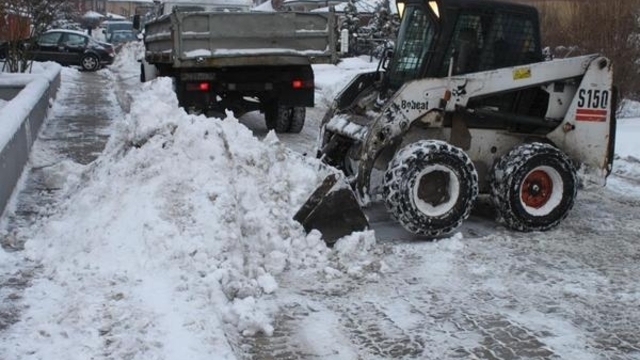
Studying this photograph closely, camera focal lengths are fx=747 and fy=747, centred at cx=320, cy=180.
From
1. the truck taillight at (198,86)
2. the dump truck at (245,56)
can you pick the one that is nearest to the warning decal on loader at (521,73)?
the dump truck at (245,56)

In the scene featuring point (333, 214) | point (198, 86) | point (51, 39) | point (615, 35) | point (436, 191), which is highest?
point (615, 35)

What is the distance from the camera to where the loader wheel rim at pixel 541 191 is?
6.91m

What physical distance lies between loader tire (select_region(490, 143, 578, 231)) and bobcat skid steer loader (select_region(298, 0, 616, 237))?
1 cm

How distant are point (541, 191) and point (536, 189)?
9 centimetres

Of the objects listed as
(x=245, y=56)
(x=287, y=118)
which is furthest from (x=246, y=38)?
(x=287, y=118)

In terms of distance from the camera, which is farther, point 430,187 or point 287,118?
point 287,118

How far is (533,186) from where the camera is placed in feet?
22.8

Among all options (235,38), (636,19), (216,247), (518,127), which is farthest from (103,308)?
(636,19)

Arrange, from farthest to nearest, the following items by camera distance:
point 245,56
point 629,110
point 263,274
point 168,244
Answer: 1. point 629,110
2. point 245,56
3. point 263,274
4. point 168,244

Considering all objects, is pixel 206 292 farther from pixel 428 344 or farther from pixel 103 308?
pixel 428 344

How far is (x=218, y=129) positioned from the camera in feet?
22.4

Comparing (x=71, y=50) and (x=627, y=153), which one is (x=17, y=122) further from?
(x=71, y=50)

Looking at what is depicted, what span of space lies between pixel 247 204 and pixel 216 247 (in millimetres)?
844

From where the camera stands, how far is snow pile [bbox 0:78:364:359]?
13.9 feet
